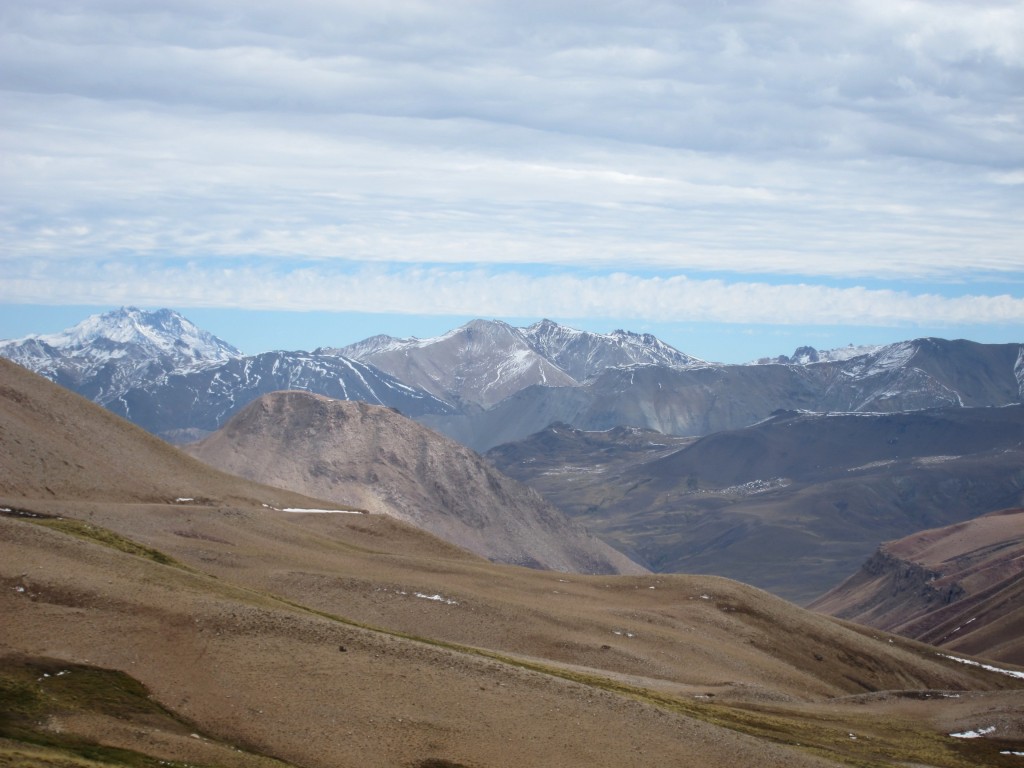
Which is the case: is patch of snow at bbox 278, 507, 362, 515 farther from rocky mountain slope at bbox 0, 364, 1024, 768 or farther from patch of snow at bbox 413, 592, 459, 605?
patch of snow at bbox 413, 592, 459, 605

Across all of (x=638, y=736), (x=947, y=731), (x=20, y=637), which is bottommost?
(x=947, y=731)

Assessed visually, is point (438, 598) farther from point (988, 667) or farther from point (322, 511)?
point (988, 667)

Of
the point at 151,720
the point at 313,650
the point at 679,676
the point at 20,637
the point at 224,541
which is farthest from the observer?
the point at 224,541

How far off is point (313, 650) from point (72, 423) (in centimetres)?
7928

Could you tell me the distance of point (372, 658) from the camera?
58.4 m

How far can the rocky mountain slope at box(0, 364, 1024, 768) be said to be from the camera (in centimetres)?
5034

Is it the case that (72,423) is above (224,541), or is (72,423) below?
above

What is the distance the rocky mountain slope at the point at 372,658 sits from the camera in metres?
50.3

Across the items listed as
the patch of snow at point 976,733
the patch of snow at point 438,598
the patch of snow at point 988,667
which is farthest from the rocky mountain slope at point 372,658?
the patch of snow at point 988,667

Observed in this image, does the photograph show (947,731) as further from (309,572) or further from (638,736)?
(309,572)

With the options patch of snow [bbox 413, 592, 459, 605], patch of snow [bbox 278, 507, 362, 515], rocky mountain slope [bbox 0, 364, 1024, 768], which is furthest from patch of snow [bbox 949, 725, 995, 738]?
patch of snow [bbox 278, 507, 362, 515]

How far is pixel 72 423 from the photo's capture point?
127062 mm

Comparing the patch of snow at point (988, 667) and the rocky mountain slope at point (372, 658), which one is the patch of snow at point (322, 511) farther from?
the patch of snow at point (988, 667)

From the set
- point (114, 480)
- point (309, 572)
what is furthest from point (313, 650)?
point (114, 480)
